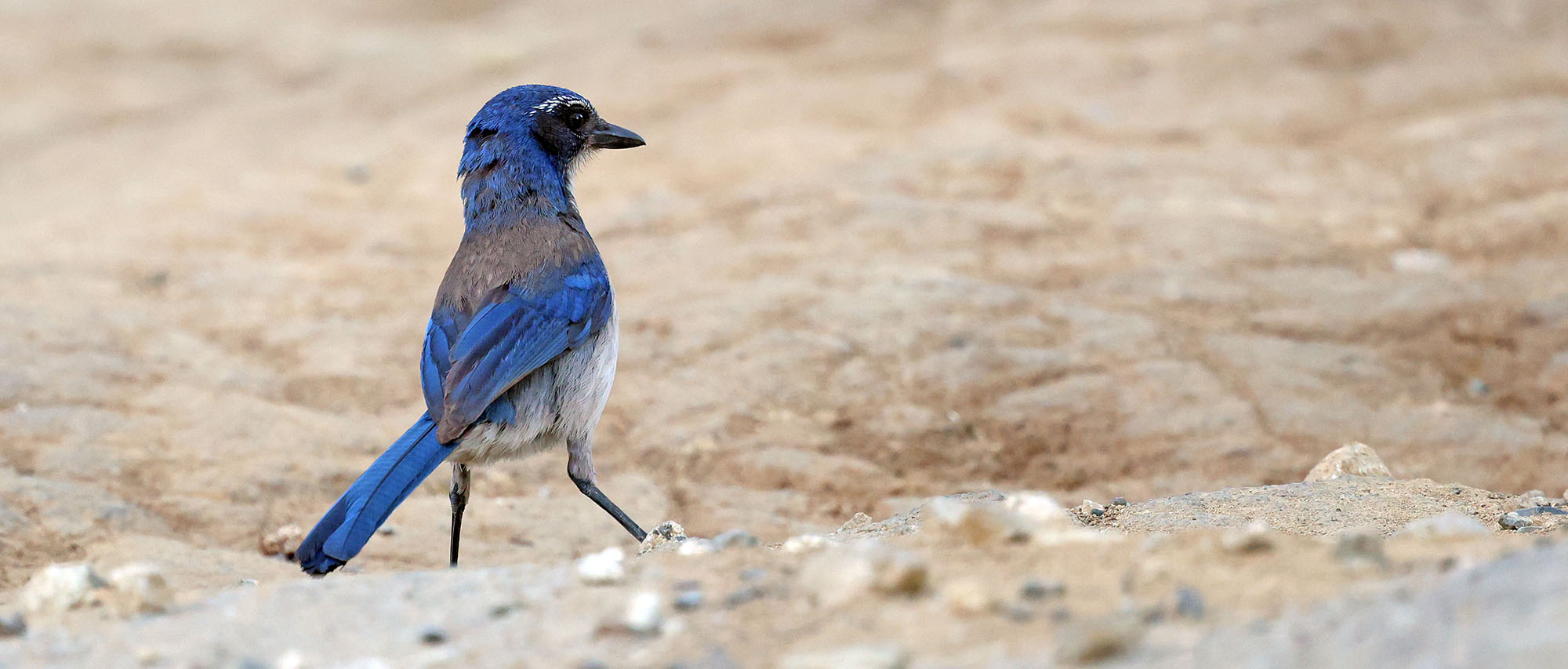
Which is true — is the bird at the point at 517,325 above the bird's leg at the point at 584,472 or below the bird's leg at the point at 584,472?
above

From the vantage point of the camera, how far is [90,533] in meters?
4.87

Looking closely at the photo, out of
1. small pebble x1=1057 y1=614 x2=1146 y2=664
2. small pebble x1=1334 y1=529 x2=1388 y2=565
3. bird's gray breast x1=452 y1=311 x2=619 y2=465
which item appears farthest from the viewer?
bird's gray breast x1=452 y1=311 x2=619 y2=465

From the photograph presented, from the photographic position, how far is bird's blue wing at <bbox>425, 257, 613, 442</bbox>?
4.29 meters

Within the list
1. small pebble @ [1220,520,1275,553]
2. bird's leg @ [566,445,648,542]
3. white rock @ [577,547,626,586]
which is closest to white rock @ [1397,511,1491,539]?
small pebble @ [1220,520,1275,553]

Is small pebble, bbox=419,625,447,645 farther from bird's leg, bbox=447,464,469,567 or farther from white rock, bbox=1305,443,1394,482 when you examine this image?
white rock, bbox=1305,443,1394,482

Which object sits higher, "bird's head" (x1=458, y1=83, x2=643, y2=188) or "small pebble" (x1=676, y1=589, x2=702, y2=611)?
"bird's head" (x1=458, y1=83, x2=643, y2=188)

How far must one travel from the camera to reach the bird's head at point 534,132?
17.3 ft

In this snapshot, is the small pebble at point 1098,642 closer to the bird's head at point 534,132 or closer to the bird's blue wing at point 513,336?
the bird's blue wing at point 513,336

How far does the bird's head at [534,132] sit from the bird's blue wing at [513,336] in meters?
0.63

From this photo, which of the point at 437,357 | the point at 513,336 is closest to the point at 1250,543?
the point at 513,336

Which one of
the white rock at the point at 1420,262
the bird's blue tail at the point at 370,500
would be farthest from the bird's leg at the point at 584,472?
the white rock at the point at 1420,262

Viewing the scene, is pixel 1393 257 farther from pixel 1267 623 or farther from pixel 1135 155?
pixel 1267 623

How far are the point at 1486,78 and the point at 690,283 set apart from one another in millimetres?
6374

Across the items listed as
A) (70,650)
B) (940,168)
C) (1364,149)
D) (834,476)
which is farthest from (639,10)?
(70,650)
